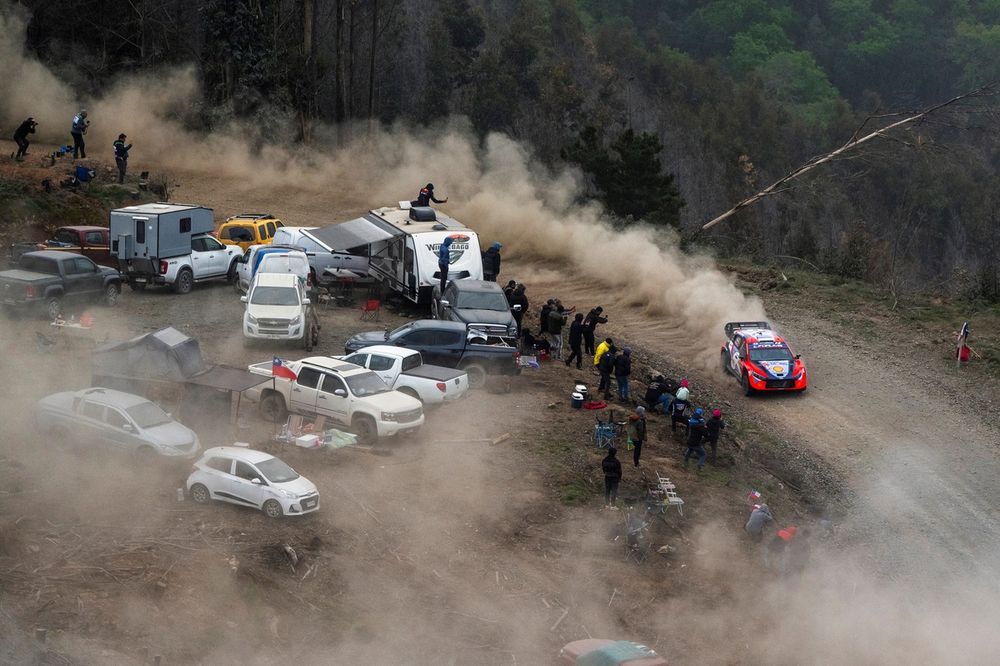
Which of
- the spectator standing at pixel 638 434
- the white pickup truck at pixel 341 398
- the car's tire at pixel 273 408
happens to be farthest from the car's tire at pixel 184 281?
the spectator standing at pixel 638 434

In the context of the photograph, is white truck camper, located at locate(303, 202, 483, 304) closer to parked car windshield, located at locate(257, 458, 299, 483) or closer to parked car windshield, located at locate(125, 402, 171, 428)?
parked car windshield, located at locate(125, 402, 171, 428)

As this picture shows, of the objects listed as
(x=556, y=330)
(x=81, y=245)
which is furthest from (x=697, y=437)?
(x=81, y=245)

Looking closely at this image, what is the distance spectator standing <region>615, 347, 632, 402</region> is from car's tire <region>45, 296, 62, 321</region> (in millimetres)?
13791

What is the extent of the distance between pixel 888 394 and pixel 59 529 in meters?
19.3

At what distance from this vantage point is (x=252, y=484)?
2108 centimetres

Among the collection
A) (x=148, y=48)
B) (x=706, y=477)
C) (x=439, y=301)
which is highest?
(x=148, y=48)

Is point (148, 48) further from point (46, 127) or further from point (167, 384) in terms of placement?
point (167, 384)

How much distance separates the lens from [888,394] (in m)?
29.6

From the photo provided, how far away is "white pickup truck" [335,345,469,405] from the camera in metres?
26.6

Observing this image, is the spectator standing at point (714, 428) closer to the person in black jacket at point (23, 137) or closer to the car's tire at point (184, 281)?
the car's tire at point (184, 281)

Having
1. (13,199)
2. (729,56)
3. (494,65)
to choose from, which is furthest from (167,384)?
(729,56)

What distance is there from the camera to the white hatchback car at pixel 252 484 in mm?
20984

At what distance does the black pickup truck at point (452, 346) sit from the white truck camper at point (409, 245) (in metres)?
4.54

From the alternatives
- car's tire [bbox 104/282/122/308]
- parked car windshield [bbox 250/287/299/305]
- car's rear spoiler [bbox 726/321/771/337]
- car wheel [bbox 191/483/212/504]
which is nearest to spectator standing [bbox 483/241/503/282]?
parked car windshield [bbox 250/287/299/305]
